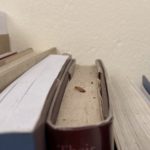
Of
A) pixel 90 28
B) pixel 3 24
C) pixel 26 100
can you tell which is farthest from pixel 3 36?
pixel 26 100

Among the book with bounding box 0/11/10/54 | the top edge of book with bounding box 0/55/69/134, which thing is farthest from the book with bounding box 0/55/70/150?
the book with bounding box 0/11/10/54

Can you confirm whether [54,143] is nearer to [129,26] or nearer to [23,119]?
[23,119]

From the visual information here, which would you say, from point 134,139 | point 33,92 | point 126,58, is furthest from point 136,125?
point 126,58

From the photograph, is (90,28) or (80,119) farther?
(90,28)

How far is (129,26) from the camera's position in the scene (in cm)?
72

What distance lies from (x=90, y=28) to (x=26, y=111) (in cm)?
48

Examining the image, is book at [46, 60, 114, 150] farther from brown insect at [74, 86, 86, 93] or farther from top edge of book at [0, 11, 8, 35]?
top edge of book at [0, 11, 8, 35]

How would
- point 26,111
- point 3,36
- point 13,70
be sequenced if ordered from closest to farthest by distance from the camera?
point 26,111 < point 13,70 < point 3,36

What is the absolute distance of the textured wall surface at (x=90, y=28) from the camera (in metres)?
0.72

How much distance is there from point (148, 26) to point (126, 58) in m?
0.09

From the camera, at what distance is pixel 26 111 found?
0.27m

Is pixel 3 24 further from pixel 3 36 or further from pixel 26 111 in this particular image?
pixel 26 111

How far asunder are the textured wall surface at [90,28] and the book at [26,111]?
0.31 meters

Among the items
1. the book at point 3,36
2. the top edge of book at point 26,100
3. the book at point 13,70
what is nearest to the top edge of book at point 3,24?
the book at point 3,36
